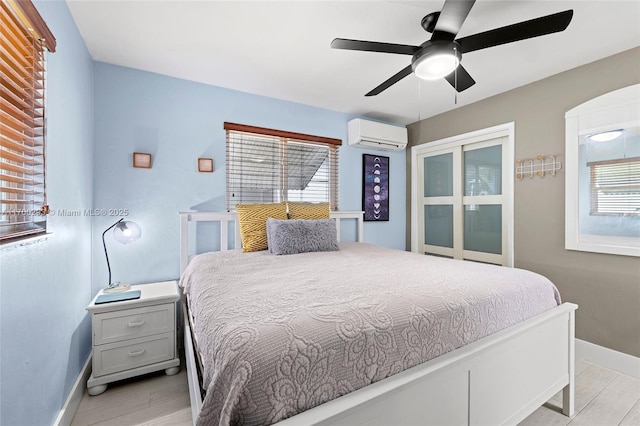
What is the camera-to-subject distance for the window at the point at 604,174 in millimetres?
2098

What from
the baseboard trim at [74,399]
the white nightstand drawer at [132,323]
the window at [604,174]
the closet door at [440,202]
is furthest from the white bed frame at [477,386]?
the closet door at [440,202]

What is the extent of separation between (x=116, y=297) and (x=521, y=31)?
293 centimetres

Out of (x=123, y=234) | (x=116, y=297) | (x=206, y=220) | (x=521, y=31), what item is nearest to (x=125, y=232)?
(x=123, y=234)

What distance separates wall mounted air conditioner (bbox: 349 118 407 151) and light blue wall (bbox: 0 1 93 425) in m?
2.55

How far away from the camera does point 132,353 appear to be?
1.89 m

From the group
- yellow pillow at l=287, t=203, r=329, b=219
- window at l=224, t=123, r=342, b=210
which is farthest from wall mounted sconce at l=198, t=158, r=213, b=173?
yellow pillow at l=287, t=203, r=329, b=219

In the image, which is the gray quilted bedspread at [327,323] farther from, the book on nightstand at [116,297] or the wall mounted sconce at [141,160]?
the wall mounted sconce at [141,160]

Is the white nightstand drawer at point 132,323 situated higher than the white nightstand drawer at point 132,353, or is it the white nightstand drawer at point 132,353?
the white nightstand drawer at point 132,323

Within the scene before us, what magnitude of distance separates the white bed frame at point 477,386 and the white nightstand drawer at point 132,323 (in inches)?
16.6

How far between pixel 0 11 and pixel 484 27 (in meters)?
2.43

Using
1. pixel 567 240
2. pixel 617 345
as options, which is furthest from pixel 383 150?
pixel 617 345

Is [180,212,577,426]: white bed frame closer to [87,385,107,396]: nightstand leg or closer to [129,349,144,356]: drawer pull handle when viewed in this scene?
[129,349,144,356]: drawer pull handle

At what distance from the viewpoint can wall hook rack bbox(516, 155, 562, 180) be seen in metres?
2.52

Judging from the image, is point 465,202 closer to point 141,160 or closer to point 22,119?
point 141,160
